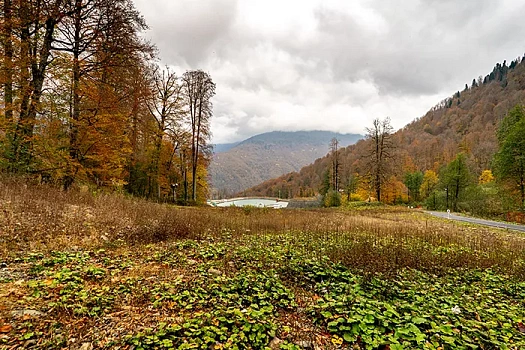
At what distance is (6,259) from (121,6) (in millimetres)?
9928

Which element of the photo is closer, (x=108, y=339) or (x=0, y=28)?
(x=108, y=339)

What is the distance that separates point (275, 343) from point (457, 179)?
3703cm

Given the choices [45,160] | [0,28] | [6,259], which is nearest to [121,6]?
[0,28]

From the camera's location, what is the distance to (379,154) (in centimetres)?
3409

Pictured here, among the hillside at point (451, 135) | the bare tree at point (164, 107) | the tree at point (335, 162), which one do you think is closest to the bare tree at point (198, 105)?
the bare tree at point (164, 107)

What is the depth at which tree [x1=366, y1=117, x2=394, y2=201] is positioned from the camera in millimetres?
33281

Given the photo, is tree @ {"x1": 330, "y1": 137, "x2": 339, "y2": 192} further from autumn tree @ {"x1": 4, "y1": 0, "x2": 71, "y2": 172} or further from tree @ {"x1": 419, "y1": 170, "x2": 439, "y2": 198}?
autumn tree @ {"x1": 4, "y1": 0, "x2": 71, "y2": 172}

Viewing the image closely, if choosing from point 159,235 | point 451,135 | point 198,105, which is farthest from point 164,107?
point 451,135

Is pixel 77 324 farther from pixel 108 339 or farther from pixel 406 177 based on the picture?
pixel 406 177

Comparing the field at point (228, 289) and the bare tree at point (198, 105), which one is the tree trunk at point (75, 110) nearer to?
the field at point (228, 289)

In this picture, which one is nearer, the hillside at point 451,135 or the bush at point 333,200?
the bush at point 333,200

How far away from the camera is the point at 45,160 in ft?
30.0

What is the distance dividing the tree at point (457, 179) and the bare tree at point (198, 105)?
30.3 meters

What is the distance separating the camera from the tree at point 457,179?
101ft
